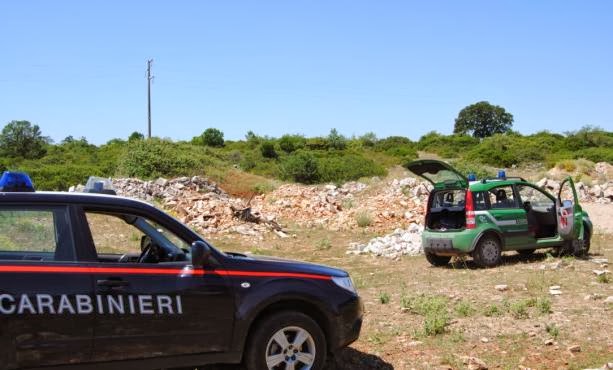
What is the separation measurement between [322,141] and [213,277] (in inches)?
2607

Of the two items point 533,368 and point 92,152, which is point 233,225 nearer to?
point 533,368

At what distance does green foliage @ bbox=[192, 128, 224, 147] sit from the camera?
7188cm

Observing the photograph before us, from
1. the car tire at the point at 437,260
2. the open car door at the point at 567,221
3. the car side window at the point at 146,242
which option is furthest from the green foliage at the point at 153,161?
the car side window at the point at 146,242

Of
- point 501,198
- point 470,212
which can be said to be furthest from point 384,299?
point 501,198

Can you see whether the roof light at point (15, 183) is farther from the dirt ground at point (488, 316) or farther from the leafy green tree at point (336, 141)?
the leafy green tree at point (336, 141)

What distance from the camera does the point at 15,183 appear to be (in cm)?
491

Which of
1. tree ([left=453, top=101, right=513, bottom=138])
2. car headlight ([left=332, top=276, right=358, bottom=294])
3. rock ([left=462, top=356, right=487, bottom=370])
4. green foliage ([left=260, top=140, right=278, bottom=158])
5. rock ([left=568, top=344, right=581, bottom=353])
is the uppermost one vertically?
tree ([left=453, top=101, right=513, bottom=138])

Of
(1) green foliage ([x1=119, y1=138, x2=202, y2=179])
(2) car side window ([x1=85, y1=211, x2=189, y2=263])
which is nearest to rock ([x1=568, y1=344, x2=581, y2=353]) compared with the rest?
(2) car side window ([x1=85, y1=211, x2=189, y2=263])

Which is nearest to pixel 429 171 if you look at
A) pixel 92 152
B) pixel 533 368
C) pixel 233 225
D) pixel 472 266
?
pixel 472 266

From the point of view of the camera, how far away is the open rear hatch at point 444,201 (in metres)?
12.0

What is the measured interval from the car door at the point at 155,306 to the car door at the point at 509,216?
8019mm

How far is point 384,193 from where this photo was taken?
29.7 metres

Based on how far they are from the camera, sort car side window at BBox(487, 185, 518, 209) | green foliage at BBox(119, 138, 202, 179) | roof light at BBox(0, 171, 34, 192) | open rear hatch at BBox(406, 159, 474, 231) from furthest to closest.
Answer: green foliage at BBox(119, 138, 202, 179)
car side window at BBox(487, 185, 518, 209)
open rear hatch at BBox(406, 159, 474, 231)
roof light at BBox(0, 171, 34, 192)

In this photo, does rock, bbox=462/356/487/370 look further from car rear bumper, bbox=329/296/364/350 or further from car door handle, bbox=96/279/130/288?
car door handle, bbox=96/279/130/288
